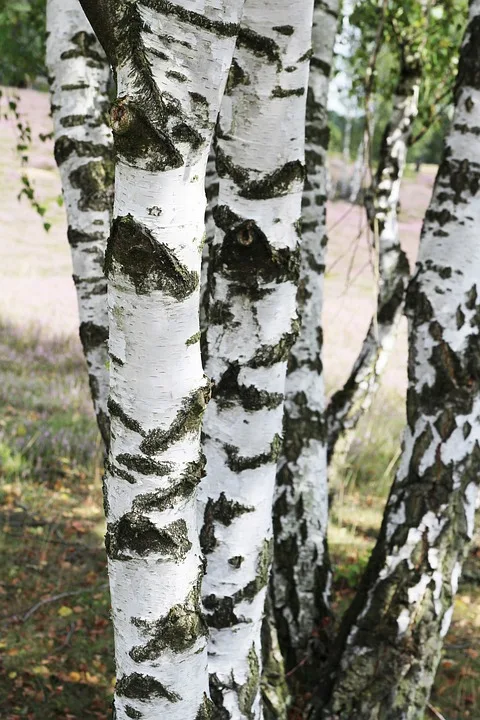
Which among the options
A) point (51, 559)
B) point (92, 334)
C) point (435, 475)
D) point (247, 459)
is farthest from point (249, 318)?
point (51, 559)

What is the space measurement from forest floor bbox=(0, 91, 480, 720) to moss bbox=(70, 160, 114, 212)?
1122 millimetres

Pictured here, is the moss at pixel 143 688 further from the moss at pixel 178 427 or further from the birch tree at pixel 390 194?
the birch tree at pixel 390 194

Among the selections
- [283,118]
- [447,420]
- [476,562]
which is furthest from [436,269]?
[476,562]

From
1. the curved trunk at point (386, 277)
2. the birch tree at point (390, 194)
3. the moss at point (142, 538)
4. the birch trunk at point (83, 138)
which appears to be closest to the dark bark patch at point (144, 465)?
the moss at point (142, 538)

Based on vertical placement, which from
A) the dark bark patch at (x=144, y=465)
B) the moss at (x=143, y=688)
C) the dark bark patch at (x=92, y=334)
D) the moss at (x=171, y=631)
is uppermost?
the dark bark patch at (x=144, y=465)

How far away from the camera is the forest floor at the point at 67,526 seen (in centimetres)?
375

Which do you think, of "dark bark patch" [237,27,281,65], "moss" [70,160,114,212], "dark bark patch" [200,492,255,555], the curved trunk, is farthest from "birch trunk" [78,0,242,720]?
the curved trunk

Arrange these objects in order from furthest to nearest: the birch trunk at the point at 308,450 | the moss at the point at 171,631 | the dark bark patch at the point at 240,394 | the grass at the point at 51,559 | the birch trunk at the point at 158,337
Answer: the grass at the point at 51,559
the birch trunk at the point at 308,450
the dark bark patch at the point at 240,394
the moss at the point at 171,631
the birch trunk at the point at 158,337

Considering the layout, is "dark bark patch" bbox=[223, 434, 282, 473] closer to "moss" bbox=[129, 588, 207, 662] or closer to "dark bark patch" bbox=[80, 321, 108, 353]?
"moss" bbox=[129, 588, 207, 662]

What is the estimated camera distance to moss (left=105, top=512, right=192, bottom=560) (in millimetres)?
1690

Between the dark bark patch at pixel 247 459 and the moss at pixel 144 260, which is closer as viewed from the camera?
the moss at pixel 144 260

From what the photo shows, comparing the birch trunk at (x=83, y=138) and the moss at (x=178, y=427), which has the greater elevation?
the birch trunk at (x=83, y=138)

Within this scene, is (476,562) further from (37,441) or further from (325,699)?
(37,441)

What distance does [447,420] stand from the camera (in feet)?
9.43
